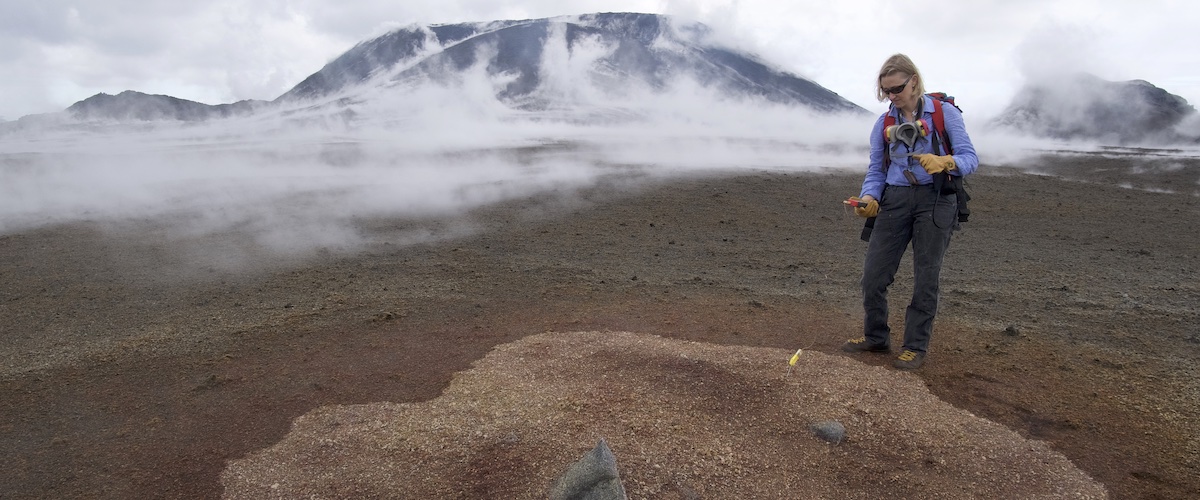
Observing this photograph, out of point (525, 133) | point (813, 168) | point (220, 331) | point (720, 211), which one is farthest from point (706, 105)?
point (220, 331)

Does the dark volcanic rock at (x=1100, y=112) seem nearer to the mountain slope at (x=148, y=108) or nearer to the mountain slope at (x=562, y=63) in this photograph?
the mountain slope at (x=562, y=63)

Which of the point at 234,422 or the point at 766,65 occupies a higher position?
the point at 766,65

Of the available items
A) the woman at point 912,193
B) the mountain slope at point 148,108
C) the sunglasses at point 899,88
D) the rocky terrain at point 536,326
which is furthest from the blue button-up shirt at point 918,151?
the mountain slope at point 148,108

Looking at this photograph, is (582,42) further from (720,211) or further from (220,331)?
(220,331)

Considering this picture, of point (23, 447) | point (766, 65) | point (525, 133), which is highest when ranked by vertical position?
point (766, 65)

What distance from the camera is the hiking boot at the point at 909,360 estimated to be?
4211mm

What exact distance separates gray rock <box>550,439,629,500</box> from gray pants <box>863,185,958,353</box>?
2.29 meters

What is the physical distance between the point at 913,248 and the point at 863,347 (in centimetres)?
80

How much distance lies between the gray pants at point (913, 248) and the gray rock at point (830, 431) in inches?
48.0

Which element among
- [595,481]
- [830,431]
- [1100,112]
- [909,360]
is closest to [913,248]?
[909,360]

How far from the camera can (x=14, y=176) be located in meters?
15.2

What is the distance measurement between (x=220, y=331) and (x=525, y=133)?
30.1 m

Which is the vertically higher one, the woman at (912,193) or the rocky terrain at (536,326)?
the woman at (912,193)

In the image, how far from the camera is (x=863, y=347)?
179 inches
